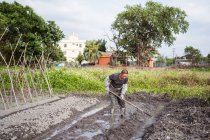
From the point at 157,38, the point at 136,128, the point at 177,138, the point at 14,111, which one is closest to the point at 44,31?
the point at 157,38

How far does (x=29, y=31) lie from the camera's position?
107ft

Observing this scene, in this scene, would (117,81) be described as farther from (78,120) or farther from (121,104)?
(78,120)

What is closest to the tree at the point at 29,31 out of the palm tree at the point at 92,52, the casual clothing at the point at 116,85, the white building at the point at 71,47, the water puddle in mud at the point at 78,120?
the water puddle in mud at the point at 78,120

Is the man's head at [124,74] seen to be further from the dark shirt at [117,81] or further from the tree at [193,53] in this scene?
the tree at [193,53]

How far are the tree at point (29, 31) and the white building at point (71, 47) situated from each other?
40.7 metres

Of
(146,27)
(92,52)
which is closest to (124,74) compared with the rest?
(146,27)

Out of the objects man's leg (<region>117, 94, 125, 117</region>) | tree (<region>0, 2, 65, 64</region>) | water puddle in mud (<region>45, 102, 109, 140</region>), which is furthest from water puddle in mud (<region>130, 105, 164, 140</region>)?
tree (<region>0, 2, 65, 64</region>)

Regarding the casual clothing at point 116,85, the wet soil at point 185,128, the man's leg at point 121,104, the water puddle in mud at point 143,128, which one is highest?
the casual clothing at point 116,85

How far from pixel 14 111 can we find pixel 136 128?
4.37 meters

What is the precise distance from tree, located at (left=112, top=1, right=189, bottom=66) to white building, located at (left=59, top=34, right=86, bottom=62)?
96.9 ft

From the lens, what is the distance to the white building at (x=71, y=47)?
79200mm

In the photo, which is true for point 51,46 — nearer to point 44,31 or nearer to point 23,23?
point 44,31

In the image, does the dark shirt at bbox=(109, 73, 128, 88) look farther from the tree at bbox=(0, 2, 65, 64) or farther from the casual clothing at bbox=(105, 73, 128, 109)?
the tree at bbox=(0, 2, 65, 64)

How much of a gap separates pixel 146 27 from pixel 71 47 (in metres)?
37.4
